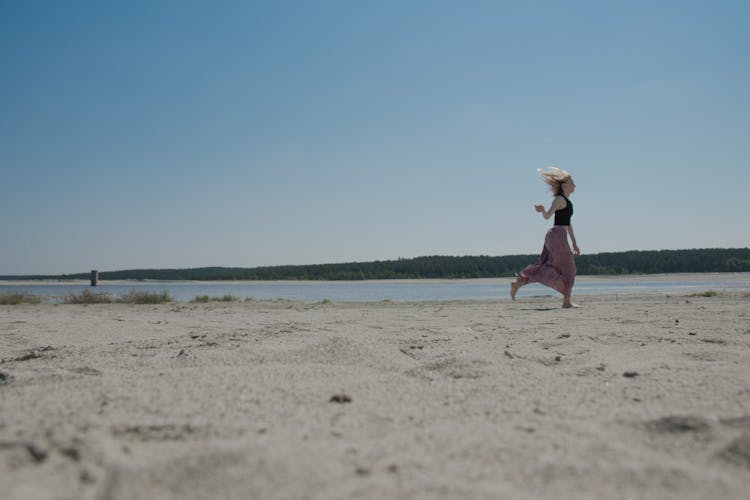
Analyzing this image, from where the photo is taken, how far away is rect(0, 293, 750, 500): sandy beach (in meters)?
1.36

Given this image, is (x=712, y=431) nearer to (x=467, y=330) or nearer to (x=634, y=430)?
(x=634, y=430)

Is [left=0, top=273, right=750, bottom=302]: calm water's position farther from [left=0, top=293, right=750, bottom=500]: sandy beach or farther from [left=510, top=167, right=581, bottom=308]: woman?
[left=0, top=293, right=750, bottom=500]: sandy beach

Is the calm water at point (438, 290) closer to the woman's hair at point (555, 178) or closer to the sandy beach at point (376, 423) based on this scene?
the woman's hair at point (555, 178)

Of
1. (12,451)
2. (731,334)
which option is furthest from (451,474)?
(731,334)

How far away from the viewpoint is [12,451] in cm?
151

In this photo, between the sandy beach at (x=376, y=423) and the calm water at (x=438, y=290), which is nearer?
the sandy beach at (x=376, y=423)

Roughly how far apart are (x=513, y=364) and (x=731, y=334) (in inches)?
88.9

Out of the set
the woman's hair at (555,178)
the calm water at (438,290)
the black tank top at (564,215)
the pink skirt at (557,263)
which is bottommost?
the calm water at (438,290)

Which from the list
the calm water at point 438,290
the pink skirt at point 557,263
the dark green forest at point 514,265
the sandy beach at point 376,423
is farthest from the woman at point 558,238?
the dark green forest at point 514,265

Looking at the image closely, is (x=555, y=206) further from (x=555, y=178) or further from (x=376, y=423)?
(x=376, y=423)

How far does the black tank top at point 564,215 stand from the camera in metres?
8.34

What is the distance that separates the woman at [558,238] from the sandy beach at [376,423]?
16.8ft

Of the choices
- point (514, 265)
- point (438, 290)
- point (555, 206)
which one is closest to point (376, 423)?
point (555, 206)

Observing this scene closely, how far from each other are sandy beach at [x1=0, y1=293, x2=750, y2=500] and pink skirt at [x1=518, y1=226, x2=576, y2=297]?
201 inches
